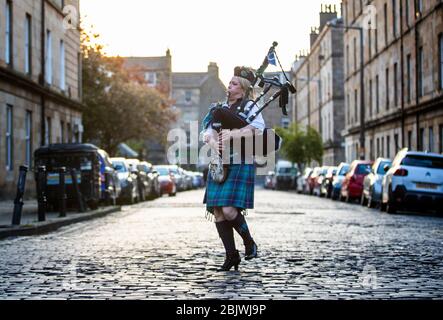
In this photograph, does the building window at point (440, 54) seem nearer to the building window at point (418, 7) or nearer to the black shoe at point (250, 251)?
the building window at point (418, 7)

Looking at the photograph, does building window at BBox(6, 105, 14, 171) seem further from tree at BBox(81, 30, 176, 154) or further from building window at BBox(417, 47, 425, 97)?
tree at BBox(81, 30, 176, 154)

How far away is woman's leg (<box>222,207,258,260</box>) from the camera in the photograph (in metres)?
8.98

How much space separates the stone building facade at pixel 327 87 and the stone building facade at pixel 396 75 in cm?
551

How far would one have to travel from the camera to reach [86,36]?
57.8 m

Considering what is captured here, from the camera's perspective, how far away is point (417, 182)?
23.6 metres

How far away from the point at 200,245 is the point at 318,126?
76.0 meters

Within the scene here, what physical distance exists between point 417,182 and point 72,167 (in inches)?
345

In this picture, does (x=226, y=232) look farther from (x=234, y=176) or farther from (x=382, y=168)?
(x=382, y=168)

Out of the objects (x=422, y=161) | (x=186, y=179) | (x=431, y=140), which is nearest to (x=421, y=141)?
(x=431, y=140)

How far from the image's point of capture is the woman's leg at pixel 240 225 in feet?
29.5

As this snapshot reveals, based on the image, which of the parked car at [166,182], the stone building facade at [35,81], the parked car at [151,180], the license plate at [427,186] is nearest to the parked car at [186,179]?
the parked car at [166,182]

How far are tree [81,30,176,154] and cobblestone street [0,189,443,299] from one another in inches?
1693
